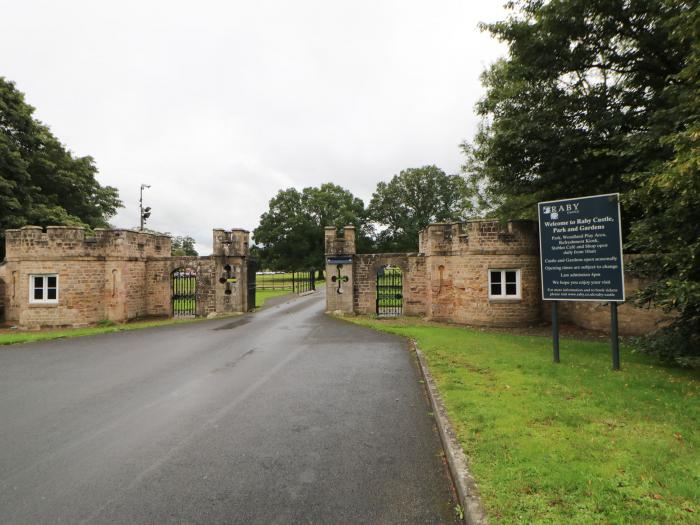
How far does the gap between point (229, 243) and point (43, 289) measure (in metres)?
8.44

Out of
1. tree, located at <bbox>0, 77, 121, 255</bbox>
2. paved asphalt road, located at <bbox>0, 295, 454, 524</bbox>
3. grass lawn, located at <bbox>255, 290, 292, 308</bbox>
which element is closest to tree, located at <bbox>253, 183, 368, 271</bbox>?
grass lawn, located at <bbox>255, 290, 292, 308</bbox>

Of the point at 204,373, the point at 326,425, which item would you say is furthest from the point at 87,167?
the point at 326,425

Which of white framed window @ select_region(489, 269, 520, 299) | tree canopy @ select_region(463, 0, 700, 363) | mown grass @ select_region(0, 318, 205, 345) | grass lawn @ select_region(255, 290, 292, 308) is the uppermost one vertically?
tree canopy @ select_region(463, 0, 700, 363)

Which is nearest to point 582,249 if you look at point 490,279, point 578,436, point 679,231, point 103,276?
point 679,231

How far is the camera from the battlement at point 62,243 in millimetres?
15703

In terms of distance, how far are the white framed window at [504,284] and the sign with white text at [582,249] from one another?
6.22m

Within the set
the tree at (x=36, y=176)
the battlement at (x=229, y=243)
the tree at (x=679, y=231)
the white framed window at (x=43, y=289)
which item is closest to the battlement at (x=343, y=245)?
the battlement at (x=229, y=243)

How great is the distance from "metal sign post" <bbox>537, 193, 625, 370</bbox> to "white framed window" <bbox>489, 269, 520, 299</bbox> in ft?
20.4

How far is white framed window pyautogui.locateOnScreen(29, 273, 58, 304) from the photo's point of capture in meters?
15.8

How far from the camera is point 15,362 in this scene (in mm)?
9398

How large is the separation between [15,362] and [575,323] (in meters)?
18.9

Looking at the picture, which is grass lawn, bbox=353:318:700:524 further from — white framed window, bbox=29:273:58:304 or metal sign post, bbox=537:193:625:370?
white framed window, bbox=29:273:58:304

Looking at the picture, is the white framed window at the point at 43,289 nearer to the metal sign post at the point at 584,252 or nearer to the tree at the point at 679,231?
the metal sign post at the point at 584,252

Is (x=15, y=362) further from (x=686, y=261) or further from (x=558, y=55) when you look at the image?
(x=558, y=55)
